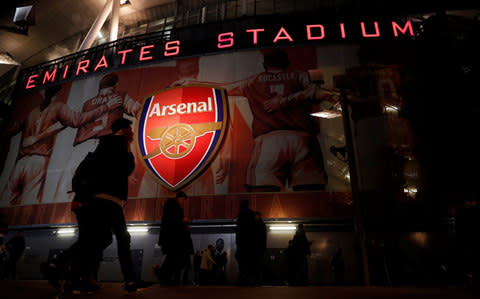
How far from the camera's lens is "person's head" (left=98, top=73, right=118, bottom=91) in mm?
15047

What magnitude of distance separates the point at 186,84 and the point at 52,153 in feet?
24.6

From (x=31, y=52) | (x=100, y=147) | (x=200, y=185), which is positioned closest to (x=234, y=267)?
(x=200, y=185)

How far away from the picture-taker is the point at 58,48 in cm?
2184

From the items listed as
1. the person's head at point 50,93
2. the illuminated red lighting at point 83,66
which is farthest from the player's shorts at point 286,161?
the person's head at point 50,93

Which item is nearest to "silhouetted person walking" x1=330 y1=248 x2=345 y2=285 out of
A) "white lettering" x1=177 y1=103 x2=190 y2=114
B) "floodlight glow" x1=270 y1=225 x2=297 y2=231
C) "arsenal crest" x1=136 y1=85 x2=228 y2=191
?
"floodlight glow" x1=270 y1=225 x2=297 y2=231

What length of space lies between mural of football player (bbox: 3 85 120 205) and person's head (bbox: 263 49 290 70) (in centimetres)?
737

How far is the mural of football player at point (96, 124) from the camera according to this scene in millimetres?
13690

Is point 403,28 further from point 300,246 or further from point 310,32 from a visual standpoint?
point 300,246

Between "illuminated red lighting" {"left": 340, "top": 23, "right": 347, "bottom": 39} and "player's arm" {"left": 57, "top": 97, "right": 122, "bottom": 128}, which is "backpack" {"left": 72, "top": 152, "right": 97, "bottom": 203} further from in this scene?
"illuminated red lighting" {"left": 340, "top": 23, "right": 347, "bottom": 39}

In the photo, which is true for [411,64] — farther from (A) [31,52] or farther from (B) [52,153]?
(A) [31,52]

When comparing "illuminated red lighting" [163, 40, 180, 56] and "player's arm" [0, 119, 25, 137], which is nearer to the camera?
"illuminated red lighting" [163, 40, 180, 56]

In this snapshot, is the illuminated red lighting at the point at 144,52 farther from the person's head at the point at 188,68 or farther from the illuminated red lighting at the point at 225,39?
the illuminated red lighting at the point at 225,39

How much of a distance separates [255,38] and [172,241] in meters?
11.6

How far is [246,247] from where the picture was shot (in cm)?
609
